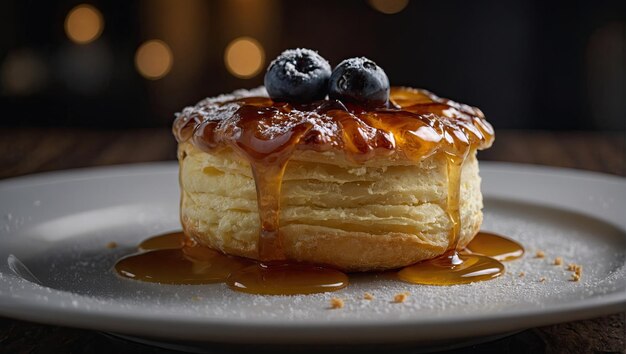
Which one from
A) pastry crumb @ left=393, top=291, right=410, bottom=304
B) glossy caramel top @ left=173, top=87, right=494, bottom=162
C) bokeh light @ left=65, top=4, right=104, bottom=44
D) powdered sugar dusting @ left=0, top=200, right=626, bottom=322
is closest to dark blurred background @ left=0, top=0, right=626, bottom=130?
bokeh light @ left=65, top=4, right=104, bottom=44

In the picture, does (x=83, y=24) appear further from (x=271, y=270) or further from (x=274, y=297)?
(x=274, y=297)

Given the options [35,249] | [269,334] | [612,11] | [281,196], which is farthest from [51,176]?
[612,11]

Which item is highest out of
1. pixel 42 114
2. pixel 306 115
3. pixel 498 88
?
pixel 306 115

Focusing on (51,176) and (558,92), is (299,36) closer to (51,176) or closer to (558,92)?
(558,92)

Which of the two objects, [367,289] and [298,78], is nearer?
[367,289]

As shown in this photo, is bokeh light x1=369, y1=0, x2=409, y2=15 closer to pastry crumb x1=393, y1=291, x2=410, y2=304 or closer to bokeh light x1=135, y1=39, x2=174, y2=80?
bokeh light x1=135, y1=39, x2=174, y2=80

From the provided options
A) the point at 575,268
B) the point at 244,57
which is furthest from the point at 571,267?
the point at 244,57

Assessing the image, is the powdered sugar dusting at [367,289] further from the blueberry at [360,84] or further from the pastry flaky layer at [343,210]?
the blueberry at [360,84]
